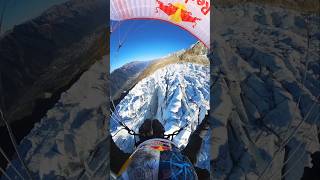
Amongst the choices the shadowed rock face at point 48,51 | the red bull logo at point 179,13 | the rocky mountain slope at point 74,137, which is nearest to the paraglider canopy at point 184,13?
the red bull logo at point 179,13

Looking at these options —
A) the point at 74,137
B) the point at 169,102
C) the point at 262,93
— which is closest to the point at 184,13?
the point at 169,102

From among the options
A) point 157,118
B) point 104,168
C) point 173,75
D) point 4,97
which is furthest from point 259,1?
point 4,97

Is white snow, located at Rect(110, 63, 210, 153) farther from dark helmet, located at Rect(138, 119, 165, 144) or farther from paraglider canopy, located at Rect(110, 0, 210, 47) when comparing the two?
paraglider canopy, located at Rect(110, 0, 210, 47)

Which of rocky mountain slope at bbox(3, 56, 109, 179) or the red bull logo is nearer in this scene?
rocky mountain slope at bbox(3, 56, 109, 179)

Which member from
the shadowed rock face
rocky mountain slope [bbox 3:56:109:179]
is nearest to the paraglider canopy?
the shadowed rock face

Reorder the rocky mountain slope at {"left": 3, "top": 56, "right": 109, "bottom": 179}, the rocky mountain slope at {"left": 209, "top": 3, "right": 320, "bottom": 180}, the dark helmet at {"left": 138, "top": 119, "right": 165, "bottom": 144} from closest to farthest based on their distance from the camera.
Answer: the rocky mountain slope at {"left": 3, "top": 56, "right": 109, "bottom": 179}, the dark helmet at {"left": 138, "top": 119, "right": 165, "bottom": 144}, the rocky mountain slope at {"left": 209, "top": 3, "right": 320, "bottom": 180}

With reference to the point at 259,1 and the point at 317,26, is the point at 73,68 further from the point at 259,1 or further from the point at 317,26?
the point at 317,26
